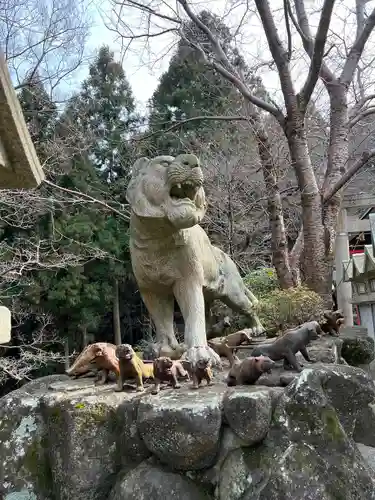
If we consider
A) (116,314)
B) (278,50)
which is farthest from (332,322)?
(116,314)

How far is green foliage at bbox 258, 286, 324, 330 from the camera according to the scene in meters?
4.94

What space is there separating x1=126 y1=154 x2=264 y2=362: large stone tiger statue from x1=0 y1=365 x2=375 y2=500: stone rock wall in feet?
2.66

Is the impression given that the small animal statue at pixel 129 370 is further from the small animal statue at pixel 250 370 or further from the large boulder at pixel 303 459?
the large boulder at pixel 303 459

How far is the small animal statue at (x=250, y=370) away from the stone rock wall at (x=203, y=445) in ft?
0.33

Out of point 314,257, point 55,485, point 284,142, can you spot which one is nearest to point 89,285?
point 284,142

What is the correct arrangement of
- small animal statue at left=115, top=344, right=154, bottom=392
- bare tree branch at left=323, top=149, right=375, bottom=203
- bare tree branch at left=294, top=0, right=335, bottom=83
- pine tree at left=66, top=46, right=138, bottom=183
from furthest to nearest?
pine tree at left=66, top=46, right=138, bottom=183, bare tree branch at left=294, top=0, right=335, bottom=83, bare tree branch at left=323, top=149, right=375, bottom=203, small animal statue at left=115, top=344, right=154, bottom=392

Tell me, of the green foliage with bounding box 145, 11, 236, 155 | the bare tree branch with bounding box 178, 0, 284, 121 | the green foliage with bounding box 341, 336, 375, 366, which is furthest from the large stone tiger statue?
the green foliage with bounding box 145, 11, 236, 155

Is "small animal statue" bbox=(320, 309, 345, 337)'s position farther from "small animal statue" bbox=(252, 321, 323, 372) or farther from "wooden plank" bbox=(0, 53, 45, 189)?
"wooden plank" bbox=(0, 53, 45, 189)

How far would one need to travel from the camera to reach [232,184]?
30.3 ft

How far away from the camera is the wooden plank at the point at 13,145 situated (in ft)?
5.96

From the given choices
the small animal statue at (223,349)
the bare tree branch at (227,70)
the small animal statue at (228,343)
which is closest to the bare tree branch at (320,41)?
the bare tree branch at (227,70)

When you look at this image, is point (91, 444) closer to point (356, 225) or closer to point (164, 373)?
point (164, 373)

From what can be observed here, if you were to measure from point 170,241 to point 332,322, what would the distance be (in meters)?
2.02

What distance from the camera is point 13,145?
1.91 m
